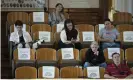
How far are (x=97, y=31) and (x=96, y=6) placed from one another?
204 cm

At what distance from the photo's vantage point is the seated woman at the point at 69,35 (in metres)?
8.21

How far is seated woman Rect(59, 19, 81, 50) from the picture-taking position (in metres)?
8.21

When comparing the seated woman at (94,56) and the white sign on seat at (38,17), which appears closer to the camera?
the seated woman at (94,56)

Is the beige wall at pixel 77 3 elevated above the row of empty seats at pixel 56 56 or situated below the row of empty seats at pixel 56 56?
above

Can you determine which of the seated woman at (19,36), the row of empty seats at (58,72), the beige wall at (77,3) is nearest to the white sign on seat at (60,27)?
the seated woman at (19,36)

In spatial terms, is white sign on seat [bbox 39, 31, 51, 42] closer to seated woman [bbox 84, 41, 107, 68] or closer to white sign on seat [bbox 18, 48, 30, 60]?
white sign on seat [bbox 18, 48, 30, 60]

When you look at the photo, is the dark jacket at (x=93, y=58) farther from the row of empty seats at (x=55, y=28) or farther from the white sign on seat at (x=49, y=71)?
the row of empty seats at (x=55, y=28)

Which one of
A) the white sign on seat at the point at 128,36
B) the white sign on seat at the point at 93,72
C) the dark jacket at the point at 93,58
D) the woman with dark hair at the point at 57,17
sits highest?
the woman with dark hair at the point at 57,17

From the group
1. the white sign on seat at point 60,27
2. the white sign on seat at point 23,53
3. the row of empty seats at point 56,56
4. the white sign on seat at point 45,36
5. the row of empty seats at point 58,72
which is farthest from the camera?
the white sign on seat at point 60,27

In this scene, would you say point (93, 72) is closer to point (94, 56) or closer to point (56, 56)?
point (94, 56)

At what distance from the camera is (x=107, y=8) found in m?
11.0

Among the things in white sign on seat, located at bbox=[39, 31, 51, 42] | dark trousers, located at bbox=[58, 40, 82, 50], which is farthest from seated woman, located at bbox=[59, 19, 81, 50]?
white sign on seat, located at bbox=[39, 31, 51, 42]

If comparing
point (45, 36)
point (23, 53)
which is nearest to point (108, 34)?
point (45, 36)

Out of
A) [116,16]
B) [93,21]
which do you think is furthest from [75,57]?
[93,21]
